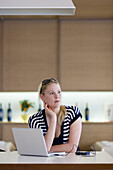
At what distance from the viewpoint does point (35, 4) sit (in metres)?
2.72

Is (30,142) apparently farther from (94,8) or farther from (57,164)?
(94,8)

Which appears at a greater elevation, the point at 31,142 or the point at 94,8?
the point at 94,8

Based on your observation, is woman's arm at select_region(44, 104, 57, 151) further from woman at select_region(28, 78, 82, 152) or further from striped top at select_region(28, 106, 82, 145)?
striped top at select_region(28, 106, 82, 145)

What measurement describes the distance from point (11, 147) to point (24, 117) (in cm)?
59

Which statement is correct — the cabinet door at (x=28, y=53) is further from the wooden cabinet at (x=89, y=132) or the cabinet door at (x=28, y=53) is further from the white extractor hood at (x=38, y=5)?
the white extractor hood at (x=38, y=5)

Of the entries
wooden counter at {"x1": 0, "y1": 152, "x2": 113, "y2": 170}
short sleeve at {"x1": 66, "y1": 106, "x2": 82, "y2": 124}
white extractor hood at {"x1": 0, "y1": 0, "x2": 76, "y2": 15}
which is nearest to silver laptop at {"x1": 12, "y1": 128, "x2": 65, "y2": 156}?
wooden counter at {"x1": 0, "y1": 152, "x2": 113, "y2": 170}

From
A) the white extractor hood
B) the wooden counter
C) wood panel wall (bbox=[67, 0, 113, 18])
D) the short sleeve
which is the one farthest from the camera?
wood panel wall (bbox=[67, 0, 113, 18])

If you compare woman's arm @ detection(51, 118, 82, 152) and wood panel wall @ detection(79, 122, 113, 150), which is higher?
woman's arm @ detection(51, 118, 82, 152)

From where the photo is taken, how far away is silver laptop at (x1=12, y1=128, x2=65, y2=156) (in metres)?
2.23

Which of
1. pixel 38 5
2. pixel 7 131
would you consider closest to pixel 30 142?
pixel 38 5

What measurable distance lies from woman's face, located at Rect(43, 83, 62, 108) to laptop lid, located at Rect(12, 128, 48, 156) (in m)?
0.52

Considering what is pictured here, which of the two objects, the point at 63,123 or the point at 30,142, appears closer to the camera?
the point at 30,142

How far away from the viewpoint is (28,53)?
17.1 ft

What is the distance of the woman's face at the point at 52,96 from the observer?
277 centimetres
